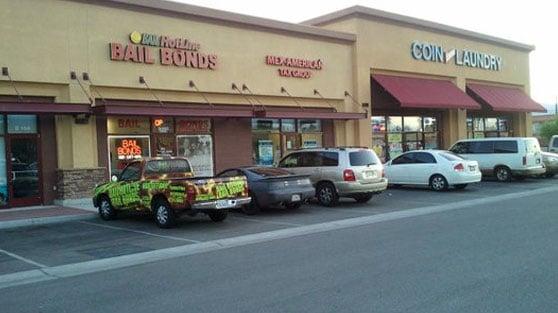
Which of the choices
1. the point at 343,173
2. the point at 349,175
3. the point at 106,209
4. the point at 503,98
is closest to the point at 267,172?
the point at 343,173

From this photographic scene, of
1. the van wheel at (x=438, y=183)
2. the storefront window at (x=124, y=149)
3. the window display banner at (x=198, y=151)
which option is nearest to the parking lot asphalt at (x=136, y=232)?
the van wheel at (x=438, y=183)

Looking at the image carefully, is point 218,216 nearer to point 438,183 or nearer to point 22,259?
point 22,259

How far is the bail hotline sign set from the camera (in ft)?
62.4

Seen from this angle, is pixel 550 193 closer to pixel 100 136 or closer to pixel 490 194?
pixel 490 194

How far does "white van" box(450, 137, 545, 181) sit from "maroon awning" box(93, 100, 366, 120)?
5816mm

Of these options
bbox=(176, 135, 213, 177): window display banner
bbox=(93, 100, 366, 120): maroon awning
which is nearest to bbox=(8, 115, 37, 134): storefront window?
bbox=(93, 100, 366, 120): maroon awning

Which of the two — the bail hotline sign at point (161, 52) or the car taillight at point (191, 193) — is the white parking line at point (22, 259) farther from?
the bail hotline sign at point (161, 52)

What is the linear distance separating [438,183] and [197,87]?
9.42 metres

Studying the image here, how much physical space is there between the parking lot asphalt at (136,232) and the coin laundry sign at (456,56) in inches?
516

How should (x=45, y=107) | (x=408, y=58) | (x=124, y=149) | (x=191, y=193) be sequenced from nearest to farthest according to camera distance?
(x=191, y=193) < (x=45, y=107) < (x=124, y=149) < (x=408, y=58)

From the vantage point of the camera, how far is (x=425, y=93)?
28953 millimetres

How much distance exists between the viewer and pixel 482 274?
748 cm

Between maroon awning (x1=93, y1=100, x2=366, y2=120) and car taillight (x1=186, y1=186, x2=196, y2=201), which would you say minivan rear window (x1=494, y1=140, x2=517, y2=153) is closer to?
maroon awning (x1=93, y1=100, x2=366, y2=120)

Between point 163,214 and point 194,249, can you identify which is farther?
point 163,214
